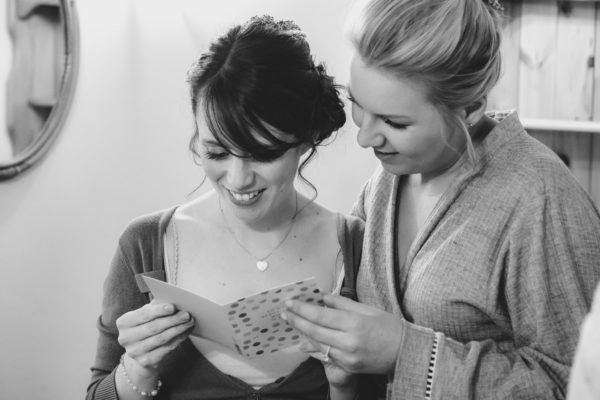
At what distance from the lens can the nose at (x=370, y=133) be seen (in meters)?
1.35

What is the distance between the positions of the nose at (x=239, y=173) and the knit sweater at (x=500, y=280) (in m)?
0.35

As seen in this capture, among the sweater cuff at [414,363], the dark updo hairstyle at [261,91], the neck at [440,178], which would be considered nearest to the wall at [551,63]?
the neck at [440,178]

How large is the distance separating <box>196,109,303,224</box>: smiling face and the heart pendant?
0.10 m

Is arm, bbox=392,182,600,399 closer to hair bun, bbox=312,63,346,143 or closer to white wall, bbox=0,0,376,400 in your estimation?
hair bun, bbox=312,63,346,143

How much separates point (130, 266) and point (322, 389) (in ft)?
1.58

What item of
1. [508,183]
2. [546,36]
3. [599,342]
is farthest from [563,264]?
[546,36]

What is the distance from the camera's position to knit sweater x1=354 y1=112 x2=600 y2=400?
4.08 feet

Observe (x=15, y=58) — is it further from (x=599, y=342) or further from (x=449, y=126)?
(x=599, y=342)

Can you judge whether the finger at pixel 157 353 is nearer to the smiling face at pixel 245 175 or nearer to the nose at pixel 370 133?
the smiling face at pixel 245 175

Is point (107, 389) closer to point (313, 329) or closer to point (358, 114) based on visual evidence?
point (313, 329)

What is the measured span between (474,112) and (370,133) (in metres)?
0.22

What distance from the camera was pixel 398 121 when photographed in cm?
132

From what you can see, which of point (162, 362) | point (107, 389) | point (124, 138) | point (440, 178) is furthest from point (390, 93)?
point (124, 138)

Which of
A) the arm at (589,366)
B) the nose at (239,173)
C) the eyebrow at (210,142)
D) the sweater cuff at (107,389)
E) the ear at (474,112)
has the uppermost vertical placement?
the ear at (474,112)
